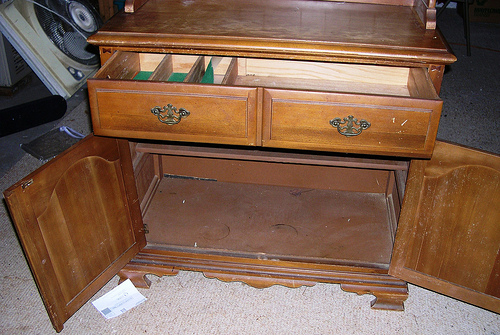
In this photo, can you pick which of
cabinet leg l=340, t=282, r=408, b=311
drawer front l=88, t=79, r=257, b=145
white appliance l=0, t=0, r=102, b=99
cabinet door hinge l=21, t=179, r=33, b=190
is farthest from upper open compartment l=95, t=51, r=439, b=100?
white appliance l=0, t=0, r=102, b=99

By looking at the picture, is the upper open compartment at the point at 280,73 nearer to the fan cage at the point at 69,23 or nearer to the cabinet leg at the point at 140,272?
the cabinet leg at the point at 140,272

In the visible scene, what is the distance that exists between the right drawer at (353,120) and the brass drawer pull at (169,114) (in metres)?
0.22

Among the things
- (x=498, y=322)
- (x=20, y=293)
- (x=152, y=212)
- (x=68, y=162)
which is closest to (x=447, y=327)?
(x=498, y=322)

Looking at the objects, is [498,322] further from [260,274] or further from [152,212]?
[152,212]

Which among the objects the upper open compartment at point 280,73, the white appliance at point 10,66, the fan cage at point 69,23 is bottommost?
the white appliance at point 10,66

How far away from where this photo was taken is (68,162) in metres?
1.18

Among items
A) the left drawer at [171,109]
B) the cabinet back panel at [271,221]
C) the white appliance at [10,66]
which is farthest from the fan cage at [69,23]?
the left drawer at [171,109]

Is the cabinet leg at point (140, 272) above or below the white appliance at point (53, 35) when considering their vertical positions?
A: below

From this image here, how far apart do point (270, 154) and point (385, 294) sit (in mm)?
614

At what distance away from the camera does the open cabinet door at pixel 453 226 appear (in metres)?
1.20

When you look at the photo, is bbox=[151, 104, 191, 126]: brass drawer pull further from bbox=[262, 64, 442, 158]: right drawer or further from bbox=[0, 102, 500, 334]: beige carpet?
bbox=[0, 102, 500, 334]: beige carpet

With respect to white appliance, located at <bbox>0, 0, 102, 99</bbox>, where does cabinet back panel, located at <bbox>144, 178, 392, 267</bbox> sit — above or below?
below

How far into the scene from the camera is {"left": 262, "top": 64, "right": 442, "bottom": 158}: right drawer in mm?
1115

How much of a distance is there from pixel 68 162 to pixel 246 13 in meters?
0.73
